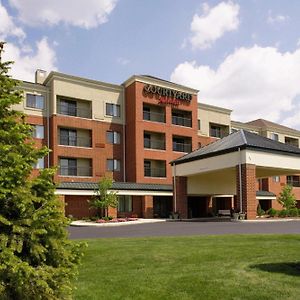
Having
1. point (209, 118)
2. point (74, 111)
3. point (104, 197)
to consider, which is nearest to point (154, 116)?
point (74, 111)

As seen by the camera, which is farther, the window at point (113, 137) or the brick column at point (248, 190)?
the window at point (113, 137)

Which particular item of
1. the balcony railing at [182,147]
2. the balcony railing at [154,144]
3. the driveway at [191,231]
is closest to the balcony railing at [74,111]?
the balcony railing at [154,144]

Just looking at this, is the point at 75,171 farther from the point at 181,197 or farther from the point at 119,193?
the point at 181,197

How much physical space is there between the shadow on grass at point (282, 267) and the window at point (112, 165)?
36328 mm

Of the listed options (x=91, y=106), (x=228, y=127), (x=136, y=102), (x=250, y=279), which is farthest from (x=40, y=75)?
(x=250, y=279)

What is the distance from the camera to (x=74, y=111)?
44.2 meters

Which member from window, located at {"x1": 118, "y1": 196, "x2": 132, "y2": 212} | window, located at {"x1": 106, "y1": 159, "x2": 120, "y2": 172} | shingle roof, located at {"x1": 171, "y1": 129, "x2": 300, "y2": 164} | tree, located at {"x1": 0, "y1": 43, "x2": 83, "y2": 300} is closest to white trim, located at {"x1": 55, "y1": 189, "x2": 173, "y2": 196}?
window, located at {"x1": 118, "y1": 196, "x2": 132, "y2": 212}

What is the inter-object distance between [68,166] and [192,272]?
35.3 metres

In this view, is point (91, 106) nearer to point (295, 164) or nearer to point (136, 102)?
point (136, 102)

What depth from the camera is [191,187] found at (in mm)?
39312

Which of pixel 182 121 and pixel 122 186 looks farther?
pixel 182 121

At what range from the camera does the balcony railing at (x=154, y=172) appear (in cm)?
4656

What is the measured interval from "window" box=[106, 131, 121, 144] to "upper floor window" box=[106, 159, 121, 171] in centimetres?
204

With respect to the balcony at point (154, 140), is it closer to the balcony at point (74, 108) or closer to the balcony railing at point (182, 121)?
the balcony railing at point (182, 121)
